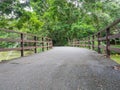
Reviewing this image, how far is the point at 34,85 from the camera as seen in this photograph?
3006 millimetres

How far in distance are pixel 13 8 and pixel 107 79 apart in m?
7.66

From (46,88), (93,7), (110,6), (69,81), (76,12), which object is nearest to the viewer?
(46,88)

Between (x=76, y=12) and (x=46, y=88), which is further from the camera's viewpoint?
(x=76, y=12)

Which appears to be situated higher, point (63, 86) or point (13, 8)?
point (13, 8)

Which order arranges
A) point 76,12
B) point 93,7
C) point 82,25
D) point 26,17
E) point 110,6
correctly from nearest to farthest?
point 26,17
point 110,6
point 93,7
point 82,25
point 76,12

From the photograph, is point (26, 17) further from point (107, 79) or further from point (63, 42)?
point (63, 42)

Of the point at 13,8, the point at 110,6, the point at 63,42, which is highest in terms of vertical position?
the point at 110,6

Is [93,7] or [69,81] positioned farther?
[93,7]

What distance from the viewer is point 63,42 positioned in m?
34.7

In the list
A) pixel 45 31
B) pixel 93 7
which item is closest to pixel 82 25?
pixel 93 7

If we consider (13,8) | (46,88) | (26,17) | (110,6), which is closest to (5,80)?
(46,88)

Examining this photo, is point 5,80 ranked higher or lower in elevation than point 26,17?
lower

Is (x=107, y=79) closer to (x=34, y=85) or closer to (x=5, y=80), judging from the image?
(x=34, y=85)

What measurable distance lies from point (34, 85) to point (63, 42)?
104 feet
